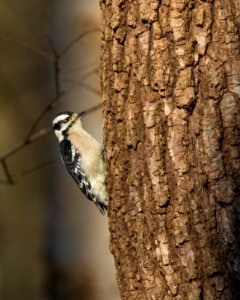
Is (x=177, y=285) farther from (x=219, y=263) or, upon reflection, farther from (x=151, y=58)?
(x=151, y=58)

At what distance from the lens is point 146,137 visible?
315 centimetres

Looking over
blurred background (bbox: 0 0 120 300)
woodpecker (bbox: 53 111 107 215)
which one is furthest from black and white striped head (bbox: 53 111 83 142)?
blurred background (bbox: 0 0 120 300)

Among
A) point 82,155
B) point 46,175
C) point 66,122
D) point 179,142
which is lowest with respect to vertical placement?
point 179,142

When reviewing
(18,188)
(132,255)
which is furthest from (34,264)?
(132,255)

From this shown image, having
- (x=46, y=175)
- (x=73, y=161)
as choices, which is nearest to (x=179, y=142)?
(x=73, y=161)

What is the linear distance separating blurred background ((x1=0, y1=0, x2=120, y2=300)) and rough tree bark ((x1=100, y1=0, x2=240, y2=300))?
3.39 metres

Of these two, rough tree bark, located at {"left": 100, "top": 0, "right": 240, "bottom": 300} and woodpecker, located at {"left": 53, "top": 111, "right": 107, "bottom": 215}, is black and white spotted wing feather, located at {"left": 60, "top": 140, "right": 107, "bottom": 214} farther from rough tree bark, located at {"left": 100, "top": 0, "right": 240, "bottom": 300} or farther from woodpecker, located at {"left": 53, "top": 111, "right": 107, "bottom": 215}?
rough tree bark, located at {"left": 100, "top": 0, "right": 240, "bottom": 300}

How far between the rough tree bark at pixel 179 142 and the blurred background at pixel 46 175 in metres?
3.39

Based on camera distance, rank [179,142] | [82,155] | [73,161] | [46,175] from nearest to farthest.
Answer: [179,142], [82,155], [73,161], [46,175]

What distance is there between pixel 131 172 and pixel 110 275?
156 inches

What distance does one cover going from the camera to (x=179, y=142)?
10.1 ft

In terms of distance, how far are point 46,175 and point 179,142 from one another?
16.4 ft

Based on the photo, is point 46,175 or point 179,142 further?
point 46,175

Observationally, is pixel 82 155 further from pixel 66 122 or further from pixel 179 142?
pixel 179 142
